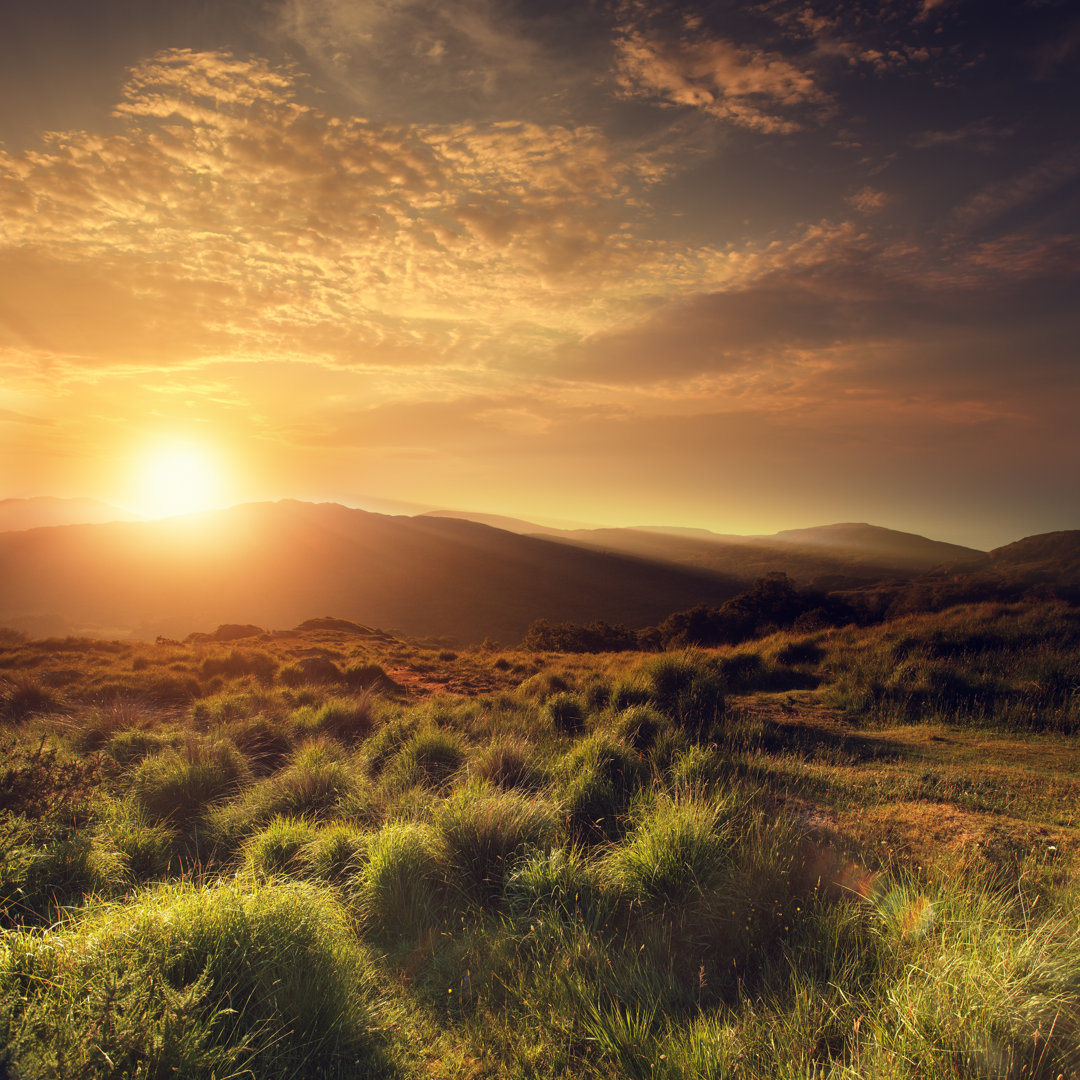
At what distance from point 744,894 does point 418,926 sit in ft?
8.08

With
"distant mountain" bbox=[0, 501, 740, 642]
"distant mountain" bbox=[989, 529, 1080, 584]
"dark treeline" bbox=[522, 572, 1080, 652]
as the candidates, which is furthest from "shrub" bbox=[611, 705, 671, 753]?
"distant mountain" bbox=[0, 501, 740, 642]

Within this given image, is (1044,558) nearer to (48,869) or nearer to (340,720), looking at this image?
(340,720)

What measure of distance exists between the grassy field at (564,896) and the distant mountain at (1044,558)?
96.8 feet

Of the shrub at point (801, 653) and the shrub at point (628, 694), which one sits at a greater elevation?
the shrub at point (801, 653)

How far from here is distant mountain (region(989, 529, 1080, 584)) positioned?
1268 inches

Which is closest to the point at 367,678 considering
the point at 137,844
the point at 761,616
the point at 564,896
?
the point at 137,844

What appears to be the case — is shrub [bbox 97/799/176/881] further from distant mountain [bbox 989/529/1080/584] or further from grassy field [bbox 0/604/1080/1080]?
distant mountain [bbox 989/529/1080/584]

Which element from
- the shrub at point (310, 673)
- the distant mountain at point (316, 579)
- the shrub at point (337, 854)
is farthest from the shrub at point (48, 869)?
the distant mountain at point (316, 579)

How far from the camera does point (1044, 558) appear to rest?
39594mm

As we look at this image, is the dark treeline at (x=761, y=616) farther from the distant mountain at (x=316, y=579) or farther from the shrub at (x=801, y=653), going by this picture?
the distant mountain at (x=316, y=579)

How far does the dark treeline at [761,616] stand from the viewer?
76.3 ft

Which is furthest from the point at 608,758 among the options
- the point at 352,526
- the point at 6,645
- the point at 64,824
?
the point at 352,526

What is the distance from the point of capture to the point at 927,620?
14648mm

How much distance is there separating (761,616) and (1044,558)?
26.0 metres
